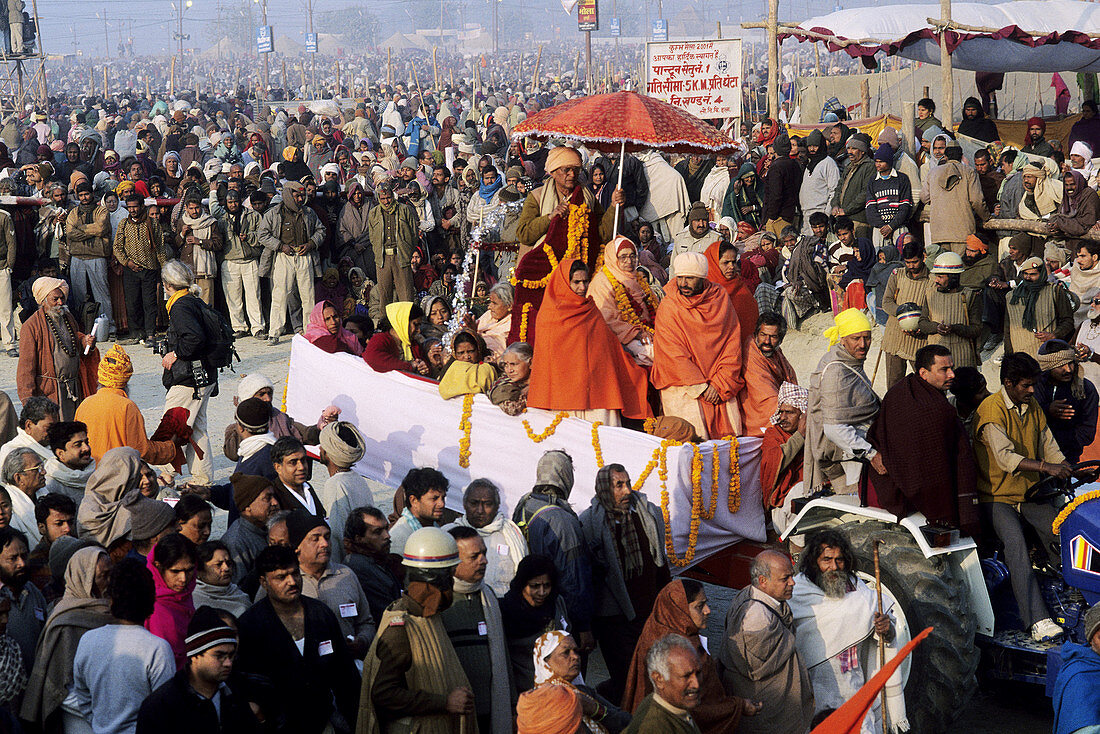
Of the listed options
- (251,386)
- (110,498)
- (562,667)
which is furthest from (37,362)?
(562,667)

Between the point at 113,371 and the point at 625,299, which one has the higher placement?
the point at 625,299

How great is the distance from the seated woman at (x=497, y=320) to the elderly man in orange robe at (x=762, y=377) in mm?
2324

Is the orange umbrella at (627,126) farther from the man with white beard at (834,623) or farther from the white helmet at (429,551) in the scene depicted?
the white helmet at (429,551)

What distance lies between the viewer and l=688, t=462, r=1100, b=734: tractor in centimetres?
556

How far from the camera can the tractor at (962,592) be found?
5.56 meters

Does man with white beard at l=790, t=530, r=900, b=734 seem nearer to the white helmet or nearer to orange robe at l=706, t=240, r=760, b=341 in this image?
the white helmet

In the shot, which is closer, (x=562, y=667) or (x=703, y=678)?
(x=562, y=667)

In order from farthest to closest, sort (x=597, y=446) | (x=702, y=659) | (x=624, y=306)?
(x=624, y=306) → (x=597, y=446) → (x=702, y=659)

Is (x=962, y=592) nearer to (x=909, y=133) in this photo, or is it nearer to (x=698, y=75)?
(x=698, y=75)

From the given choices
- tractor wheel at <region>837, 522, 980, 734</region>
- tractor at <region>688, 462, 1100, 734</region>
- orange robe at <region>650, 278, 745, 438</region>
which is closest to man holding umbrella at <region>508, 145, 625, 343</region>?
orange robe at <region>650, 278, 745, 438</region>

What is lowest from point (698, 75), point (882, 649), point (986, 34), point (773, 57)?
point (882, 649)

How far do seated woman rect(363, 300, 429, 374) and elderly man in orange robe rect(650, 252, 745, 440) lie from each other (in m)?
2.59

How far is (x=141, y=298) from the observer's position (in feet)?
49.4

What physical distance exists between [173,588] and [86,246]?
1056cm
